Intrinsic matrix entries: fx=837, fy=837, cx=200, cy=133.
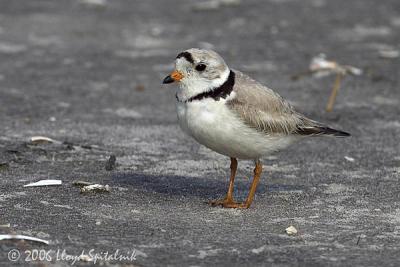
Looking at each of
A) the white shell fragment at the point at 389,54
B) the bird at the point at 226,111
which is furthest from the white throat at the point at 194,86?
the white shell fragment at the point at 389,54

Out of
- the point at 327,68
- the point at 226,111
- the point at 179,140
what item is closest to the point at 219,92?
the point at 226,111

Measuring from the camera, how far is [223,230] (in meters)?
5.23

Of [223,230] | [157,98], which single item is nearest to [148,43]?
[157,98]

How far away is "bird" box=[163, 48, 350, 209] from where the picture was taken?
552 centimetres

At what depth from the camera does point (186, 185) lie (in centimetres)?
627

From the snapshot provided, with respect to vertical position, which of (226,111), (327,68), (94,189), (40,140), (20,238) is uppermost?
(226,111)

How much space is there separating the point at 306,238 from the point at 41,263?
1633mm

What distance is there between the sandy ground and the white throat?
773 mm

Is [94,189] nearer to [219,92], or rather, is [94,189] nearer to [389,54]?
[219,92]

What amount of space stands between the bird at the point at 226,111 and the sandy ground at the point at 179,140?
43 cm

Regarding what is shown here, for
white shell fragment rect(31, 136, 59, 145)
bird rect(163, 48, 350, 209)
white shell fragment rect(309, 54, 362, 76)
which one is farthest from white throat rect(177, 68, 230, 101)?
white shell fragment rect(309, 54, 362, 76)

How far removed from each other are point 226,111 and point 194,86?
28 cm

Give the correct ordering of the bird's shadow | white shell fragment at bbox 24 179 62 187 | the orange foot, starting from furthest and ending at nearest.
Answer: the bird's shadow, white shell fragment at bbox 24 179 62 187, the orange foot

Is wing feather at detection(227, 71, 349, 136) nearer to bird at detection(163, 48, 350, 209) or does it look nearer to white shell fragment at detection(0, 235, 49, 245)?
bird at detection(163, 48, 350, 209)
